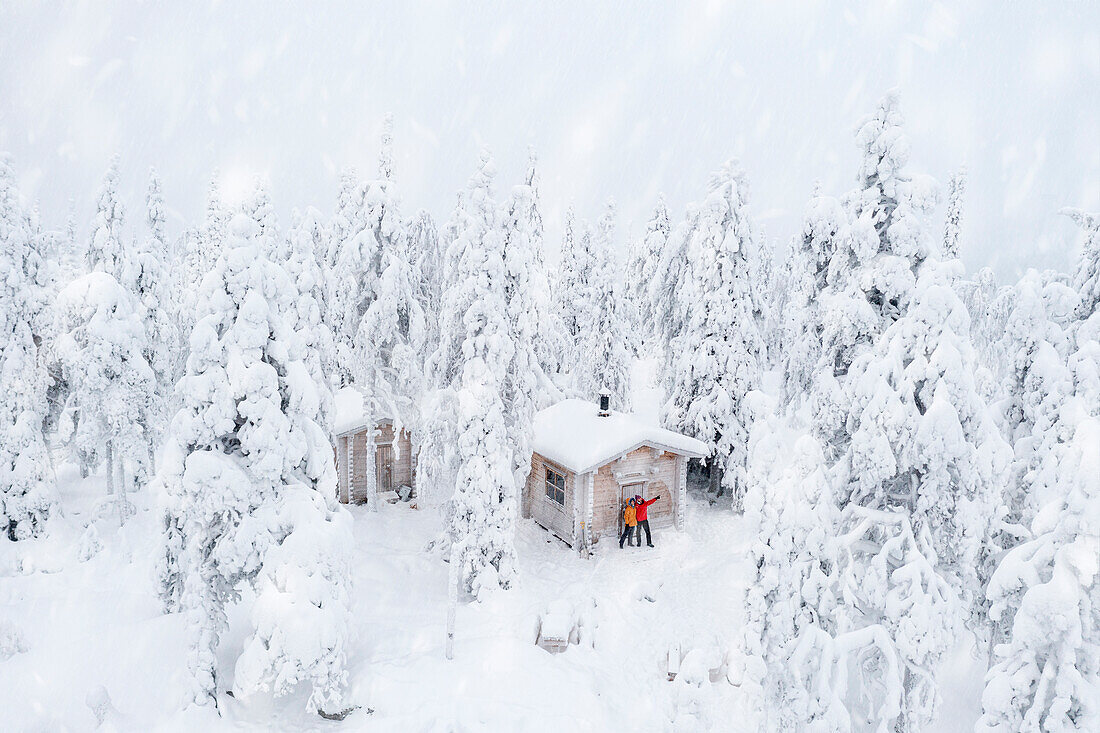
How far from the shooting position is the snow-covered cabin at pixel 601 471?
19891 millimetres

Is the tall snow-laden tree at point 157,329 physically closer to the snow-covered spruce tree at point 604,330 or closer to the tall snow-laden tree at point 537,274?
the tall snow-laden tree at point 537,274

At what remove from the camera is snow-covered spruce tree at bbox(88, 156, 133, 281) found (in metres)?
23.3

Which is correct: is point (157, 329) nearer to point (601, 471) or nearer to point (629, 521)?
point (601, 471)

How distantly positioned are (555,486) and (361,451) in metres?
7.49

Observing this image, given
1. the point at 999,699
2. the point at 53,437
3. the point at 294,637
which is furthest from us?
the point at 53,437

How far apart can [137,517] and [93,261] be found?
30.4ft

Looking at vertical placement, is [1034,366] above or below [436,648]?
above

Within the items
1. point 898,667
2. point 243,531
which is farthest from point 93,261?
point 898,667

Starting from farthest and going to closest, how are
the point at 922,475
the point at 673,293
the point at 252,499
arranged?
the point at 673,293 → the point at 252,499 → the point at 922,475

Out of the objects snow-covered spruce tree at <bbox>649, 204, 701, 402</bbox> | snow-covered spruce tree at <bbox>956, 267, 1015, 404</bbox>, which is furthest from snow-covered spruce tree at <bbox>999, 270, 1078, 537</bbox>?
snow-covered spruce tree at <bbox>649, 204, 701, 402</bbox>

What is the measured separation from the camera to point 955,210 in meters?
45.5

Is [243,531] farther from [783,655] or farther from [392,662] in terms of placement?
[783,655]

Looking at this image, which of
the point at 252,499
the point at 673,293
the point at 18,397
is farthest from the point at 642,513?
the point at 18,397

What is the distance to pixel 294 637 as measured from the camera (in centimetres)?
1137
